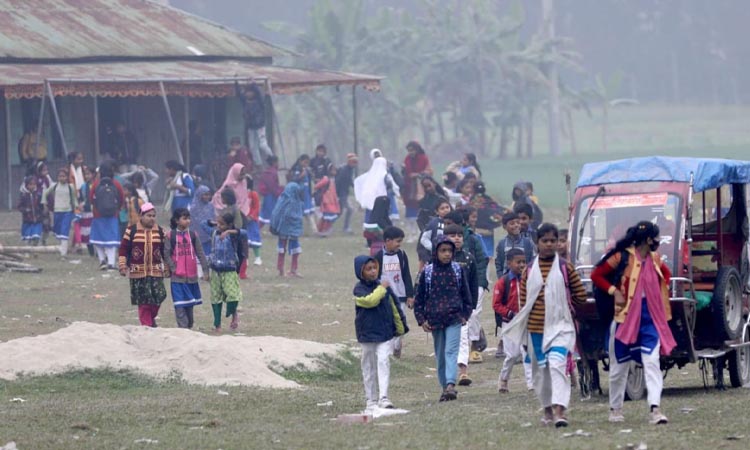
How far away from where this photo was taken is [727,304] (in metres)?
12.5

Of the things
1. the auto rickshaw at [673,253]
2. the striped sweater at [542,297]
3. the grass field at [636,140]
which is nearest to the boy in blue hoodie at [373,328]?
the striped sweater at [542,297]

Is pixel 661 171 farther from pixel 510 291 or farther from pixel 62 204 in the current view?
pixel 62 204

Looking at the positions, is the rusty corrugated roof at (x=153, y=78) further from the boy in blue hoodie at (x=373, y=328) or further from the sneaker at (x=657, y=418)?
the sneaker at (x=657, y=418)

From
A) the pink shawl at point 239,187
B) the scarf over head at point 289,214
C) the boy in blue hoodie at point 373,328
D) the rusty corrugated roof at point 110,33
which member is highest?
the rusty corrugated roof at point 110,33

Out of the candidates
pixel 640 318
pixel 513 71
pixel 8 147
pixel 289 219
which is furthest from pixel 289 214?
pixel 513 71

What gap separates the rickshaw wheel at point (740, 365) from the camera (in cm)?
1294

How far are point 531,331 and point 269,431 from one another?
1956mm

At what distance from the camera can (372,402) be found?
11695 mm

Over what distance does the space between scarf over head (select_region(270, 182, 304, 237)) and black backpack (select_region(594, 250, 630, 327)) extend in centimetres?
1284

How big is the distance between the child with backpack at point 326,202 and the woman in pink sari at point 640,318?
20051 millimetres

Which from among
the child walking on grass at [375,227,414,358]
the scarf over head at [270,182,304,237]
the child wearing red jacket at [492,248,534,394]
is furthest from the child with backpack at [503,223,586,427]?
the scarf over head at [270,182,304,237]

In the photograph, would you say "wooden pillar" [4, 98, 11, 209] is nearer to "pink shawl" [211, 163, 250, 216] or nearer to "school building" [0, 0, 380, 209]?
"school building" [0, 0, 380, 209]

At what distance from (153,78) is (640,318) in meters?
20.1

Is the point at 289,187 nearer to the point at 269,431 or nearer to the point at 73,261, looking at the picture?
the point at 73,261
